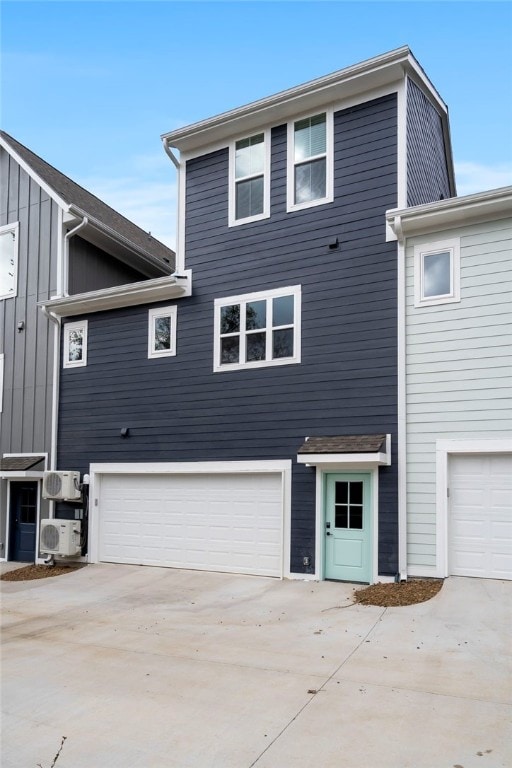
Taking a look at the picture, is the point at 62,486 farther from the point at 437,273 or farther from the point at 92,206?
the point at 437,273

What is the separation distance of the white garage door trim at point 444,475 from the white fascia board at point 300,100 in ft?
19.0

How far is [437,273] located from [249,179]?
13.1ft

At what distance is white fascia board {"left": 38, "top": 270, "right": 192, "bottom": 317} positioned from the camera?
11.6 metres

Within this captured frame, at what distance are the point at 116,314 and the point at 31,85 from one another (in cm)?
432

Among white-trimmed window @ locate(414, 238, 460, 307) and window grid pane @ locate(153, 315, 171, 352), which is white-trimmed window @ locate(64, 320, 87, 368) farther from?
white-trimmed window @ locate(414, 238, 460, 307)

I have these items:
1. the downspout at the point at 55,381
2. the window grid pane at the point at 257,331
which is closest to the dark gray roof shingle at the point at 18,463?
the downspout at the point at 55,381

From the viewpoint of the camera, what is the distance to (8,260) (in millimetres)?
14320

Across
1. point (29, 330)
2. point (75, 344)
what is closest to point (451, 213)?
point (75, 344)

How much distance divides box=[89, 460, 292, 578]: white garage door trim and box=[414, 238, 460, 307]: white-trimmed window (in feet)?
11.2

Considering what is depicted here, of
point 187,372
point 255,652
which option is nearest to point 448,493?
point 255,652

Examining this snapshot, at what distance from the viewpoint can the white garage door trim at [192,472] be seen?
10133mm

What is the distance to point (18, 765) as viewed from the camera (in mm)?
4199

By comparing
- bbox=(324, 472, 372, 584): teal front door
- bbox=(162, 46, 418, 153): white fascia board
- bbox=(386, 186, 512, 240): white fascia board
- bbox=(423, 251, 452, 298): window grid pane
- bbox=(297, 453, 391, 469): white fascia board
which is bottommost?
bbox=(324, 472, 372, 584): teal front door

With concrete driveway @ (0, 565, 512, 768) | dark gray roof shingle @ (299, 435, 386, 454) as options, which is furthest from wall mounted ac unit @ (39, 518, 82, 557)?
dark gray roof shingle @ (299, 435, 386, 454)
